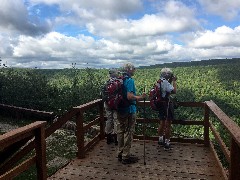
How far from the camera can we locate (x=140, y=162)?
702cm

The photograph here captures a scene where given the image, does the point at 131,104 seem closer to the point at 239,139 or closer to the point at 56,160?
the point at 239,139

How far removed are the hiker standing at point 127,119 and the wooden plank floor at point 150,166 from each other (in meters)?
0.21

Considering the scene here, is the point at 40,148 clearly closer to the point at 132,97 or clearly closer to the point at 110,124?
the point at 132,97

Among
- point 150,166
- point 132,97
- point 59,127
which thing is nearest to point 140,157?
point 150,166

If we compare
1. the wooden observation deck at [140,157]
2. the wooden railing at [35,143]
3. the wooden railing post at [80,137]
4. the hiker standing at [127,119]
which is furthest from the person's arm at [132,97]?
the wooden railing at [35,143]

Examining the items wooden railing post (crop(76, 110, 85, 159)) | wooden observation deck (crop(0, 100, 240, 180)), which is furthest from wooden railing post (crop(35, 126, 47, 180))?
wooden railing post (crop(76, 110, 85, 159))

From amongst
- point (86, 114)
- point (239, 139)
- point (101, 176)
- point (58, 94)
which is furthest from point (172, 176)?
point (58, 94)

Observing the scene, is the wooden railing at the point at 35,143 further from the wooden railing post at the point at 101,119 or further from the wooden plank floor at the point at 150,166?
the wooden railing post at the point at 101,119

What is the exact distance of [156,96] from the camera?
25.4 feet

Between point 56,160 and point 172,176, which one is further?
point 56,160

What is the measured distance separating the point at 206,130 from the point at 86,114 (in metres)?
9.38

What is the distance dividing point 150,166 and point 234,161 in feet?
8.96

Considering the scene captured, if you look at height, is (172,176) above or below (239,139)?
below

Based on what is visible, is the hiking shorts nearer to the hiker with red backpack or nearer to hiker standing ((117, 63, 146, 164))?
the hiker with red backpack
